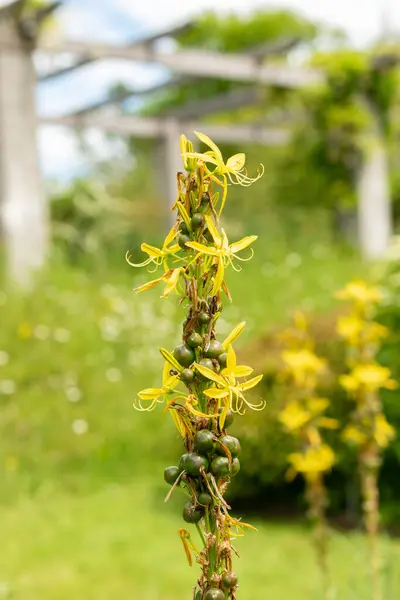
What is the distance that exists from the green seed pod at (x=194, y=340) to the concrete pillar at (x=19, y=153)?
7.27 metres

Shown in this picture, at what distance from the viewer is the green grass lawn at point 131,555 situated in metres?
4.31

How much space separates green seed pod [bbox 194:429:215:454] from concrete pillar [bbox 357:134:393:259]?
1203 cm

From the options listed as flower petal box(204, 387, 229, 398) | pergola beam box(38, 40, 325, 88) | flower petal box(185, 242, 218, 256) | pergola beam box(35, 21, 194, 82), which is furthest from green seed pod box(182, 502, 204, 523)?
pergola beam box(38, 40, 325, 88)

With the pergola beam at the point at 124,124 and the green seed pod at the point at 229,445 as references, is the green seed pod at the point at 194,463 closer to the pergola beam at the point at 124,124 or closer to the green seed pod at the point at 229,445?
the green seed pod at the point at 229,445

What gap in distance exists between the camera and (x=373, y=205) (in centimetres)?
1351

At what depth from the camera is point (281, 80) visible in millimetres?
11664

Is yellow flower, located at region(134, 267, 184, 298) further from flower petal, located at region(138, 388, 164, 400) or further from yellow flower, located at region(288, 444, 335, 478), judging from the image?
yellow flower, located at region(288, 444, 335, 478)

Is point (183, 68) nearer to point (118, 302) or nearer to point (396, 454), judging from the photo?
point (118, 302)

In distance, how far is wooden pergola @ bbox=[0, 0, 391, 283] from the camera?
875cm

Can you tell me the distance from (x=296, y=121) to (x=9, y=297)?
737 cm

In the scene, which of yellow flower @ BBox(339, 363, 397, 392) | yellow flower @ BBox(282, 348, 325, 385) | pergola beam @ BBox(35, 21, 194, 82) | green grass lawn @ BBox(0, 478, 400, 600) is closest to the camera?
yellow flower @ BBox(339, 363, 397, 392)

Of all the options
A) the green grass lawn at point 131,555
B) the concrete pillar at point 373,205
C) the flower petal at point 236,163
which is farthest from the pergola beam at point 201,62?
the flower petal at point 236,163

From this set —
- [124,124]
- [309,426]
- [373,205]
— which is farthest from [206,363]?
[373,205]

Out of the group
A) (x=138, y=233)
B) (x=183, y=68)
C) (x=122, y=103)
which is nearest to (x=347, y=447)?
(x=183, y=68)
